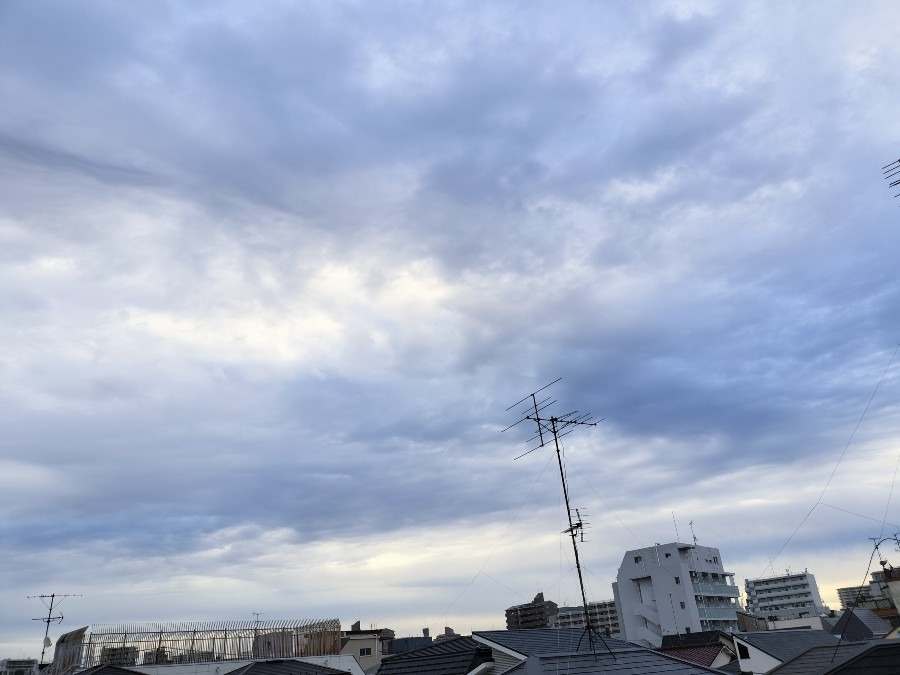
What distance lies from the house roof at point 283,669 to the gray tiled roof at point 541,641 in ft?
37.5

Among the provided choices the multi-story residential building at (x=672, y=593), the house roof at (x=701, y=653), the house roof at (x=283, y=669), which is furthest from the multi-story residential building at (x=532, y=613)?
the house roof at (x=283, y=669)

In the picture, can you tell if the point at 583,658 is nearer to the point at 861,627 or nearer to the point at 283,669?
the point at 283,669

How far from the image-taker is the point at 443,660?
23.5m

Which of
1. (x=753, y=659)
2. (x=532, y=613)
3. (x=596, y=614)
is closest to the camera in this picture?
(x=753, y=659)

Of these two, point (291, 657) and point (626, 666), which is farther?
point (291, 657)

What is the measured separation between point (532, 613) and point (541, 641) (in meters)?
179

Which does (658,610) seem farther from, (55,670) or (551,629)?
(55,670)

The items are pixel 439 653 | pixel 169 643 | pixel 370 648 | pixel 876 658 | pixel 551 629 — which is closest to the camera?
pixel 876 658

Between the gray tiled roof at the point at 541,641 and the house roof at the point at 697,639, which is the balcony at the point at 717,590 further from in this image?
the gray tiled roof at the point at 541,641

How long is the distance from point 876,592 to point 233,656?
125 meters

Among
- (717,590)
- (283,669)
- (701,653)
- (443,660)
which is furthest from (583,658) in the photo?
(717,590)

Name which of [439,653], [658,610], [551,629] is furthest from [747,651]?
[658,610]

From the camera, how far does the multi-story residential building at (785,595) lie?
159312 millimetres

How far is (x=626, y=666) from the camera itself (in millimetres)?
18406
